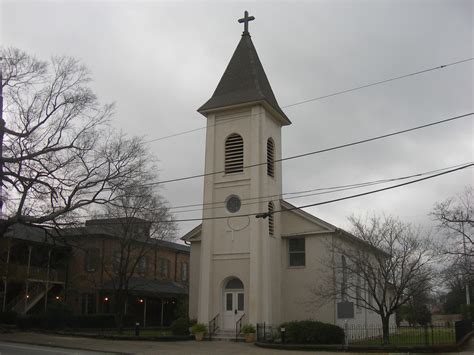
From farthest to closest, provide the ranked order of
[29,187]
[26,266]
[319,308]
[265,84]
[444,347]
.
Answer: [26,266], [265,84], [319,308], [29,187], [444,347]

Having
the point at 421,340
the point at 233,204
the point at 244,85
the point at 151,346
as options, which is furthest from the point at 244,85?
the point at 421,340

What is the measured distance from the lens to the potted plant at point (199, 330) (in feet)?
93.9

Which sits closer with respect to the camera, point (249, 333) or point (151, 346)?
point (151, 346)

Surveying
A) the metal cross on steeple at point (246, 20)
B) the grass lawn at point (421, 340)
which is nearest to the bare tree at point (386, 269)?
the grass lawn at point (421, 340)

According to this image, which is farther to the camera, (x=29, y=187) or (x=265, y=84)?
(x=265, y=84)

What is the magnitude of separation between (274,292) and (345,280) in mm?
4221

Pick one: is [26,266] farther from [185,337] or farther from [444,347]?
[444,347]

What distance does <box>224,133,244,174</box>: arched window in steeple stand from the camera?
31.9 m

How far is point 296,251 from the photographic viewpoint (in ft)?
106

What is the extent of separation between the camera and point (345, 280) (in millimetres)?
28859

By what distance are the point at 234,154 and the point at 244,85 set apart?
449 centimetres

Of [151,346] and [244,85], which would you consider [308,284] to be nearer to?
[151,346]

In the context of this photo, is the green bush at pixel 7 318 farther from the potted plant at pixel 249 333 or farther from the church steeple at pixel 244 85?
the church steeple at pixel 244 85

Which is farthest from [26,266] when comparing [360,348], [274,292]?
[360,348]
